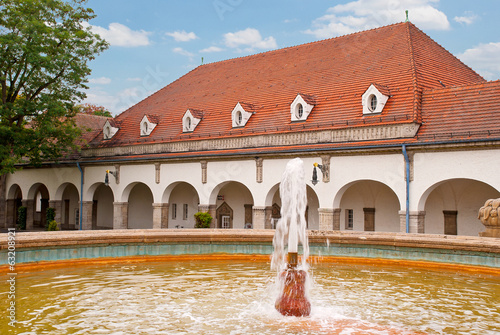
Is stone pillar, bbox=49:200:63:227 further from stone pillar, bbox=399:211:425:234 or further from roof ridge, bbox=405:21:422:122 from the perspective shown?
roof ridge, bbox=405:21:422:122

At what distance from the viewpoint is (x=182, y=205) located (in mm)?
32688

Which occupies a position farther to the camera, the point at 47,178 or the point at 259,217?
the point at 47,178

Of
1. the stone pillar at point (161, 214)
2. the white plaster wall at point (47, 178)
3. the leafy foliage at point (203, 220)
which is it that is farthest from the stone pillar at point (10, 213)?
the leafy foliage at point (203, 220)

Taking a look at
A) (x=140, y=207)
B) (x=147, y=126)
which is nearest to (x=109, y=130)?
(x=147, y=126)

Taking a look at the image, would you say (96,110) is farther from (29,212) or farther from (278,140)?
(278,140)

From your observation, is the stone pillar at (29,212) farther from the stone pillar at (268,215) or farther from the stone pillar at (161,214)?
the stone pillar at (268,215)

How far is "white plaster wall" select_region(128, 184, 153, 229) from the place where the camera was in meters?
35.0

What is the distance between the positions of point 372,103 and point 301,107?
12.7 ft

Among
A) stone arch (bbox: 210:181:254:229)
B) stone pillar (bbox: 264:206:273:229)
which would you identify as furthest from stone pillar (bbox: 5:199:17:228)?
stone pillar (bbox: 264:206:273:229)

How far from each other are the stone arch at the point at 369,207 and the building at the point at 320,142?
5 cm

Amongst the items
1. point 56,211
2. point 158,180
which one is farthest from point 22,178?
point 158,180

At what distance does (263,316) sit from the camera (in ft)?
28.9

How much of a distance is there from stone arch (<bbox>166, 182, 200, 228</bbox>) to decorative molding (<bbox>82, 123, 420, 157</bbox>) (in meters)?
3.00

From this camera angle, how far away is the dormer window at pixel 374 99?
22609 millimetres
